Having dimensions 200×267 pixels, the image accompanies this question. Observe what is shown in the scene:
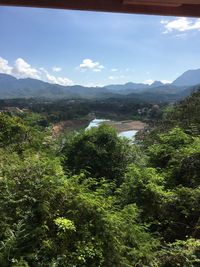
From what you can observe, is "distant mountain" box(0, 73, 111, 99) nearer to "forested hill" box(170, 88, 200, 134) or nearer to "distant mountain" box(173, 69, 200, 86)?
"distant mountain" box(173, 69, 200, 86)

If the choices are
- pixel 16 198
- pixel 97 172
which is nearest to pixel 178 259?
pixel 16 198

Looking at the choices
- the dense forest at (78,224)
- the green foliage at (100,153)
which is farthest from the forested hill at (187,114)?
the dense forest at (78,224)

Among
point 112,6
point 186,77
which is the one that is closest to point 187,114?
point 112,6

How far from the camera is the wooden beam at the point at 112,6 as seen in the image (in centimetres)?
137

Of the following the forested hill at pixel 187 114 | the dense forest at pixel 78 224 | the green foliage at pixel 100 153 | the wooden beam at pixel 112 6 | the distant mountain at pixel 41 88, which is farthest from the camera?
the distant mountain at pixel 41 88

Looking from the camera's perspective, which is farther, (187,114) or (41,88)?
(41,88)

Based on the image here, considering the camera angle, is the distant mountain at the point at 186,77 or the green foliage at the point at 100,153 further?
the distant mountain at the point at 186,77

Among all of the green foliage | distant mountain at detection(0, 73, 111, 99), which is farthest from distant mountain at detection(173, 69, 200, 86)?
the green foliage

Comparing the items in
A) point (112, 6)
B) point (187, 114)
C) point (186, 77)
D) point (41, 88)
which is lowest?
point (187, 114)

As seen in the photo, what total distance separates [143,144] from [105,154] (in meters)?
3.79

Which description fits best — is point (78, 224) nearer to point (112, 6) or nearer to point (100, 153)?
point (112, 6)

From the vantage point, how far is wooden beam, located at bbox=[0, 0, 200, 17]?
137cm

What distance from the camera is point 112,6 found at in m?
1.41

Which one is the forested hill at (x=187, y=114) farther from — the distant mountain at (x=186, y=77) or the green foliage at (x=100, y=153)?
the distant mountain at (x=186, y=77)
